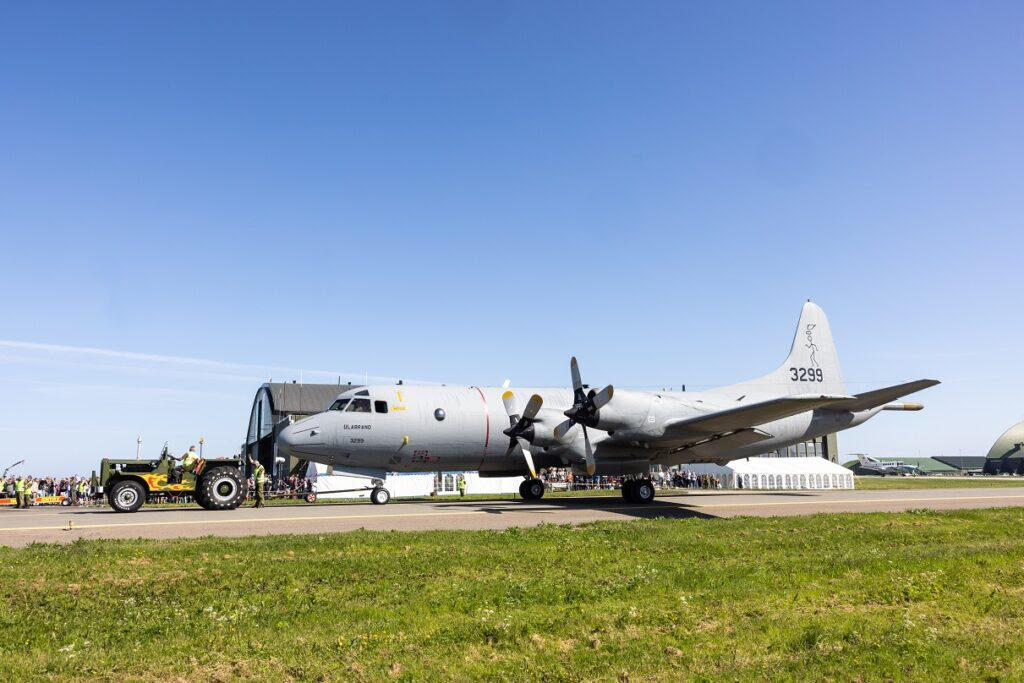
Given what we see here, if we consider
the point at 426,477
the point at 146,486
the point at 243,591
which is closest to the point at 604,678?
the point at 243,591

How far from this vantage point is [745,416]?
75.7 ft

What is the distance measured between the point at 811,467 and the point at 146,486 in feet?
156

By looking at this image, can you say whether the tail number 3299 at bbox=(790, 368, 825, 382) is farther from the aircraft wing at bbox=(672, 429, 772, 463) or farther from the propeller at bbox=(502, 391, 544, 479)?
the propeller at bbox=(502, 391, 544, 479)

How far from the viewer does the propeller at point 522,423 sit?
25641 millimetres

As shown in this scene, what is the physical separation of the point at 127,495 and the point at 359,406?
8.24m

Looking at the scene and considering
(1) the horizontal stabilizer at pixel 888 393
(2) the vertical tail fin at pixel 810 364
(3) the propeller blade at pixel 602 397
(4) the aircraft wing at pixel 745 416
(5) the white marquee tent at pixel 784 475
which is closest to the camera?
(4) the aircraft wing at pixel 745 416

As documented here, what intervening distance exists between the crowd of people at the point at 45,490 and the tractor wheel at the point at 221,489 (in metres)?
14.1

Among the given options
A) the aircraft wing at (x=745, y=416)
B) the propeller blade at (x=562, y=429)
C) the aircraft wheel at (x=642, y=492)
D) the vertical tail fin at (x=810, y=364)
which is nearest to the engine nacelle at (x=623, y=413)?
the propeller blade at (x=562, y=429)

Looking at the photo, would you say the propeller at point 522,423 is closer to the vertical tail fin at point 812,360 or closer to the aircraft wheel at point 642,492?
the aircraft wheel at point 642,492

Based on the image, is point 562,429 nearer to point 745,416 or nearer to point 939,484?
point 745,416

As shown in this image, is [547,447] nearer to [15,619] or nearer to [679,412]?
[679,412]

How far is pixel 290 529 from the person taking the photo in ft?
58.0

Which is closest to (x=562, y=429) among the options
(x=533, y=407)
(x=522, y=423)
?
(x=533, y=407)

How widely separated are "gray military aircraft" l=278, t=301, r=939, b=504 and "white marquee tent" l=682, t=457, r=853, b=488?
23890 millimetres
